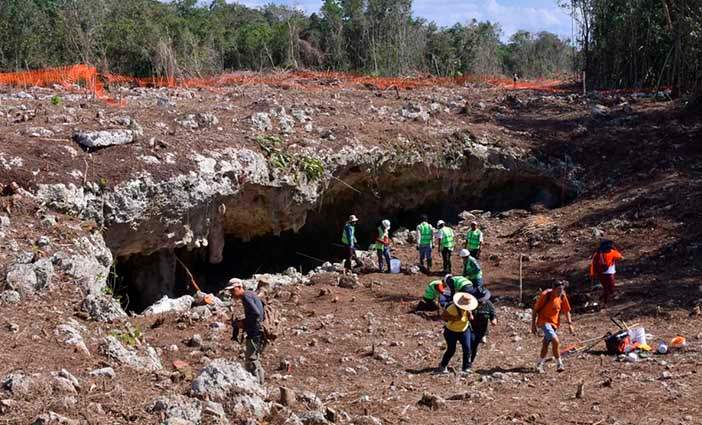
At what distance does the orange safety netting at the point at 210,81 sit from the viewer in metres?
18.8

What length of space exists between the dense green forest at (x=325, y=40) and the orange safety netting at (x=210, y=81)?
0.60 m

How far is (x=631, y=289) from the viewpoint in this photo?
40.4 feet

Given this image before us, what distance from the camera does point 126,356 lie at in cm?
753

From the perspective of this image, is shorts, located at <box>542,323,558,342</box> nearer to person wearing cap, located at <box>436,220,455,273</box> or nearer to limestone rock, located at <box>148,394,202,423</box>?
limestone rock, located at <box>148,394,202,423</box>

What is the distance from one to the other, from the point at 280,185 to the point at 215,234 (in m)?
1.42

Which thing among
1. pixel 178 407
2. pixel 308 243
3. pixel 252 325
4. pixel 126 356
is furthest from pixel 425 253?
pixel 178 407

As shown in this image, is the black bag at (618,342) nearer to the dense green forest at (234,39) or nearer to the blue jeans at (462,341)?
the blue jeans at (462,341)

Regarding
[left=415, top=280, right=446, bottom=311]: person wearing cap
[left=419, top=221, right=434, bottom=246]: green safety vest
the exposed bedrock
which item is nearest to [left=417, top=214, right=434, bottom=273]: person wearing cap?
[left=419, top=221, right=434, bottom=246]: green safety vest

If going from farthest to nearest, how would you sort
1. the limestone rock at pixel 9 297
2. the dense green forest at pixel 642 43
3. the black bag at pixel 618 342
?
the dense green forest at pixel 642 43 < the black bag at pixel 618 342 < the limestone rock at pixel 9 297

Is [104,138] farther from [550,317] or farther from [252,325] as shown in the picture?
[550,317]

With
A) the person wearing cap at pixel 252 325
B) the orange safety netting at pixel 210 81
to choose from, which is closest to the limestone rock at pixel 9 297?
the person wearing cap at pixel 252 325

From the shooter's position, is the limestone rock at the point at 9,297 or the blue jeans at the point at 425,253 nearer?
the limestone rock at the point at 9,297

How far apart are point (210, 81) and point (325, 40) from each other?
1262 cm

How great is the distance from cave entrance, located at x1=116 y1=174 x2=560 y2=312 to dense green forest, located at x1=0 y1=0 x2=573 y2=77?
541cm
